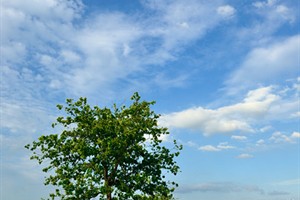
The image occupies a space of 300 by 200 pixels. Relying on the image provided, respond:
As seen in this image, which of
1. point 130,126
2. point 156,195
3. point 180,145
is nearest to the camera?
point 156,195

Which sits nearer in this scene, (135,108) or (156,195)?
(156,195)

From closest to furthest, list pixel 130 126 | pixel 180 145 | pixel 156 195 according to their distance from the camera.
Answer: pixel 156 195, pixel 130 126, pixel 180 145

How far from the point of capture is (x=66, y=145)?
4322 centimetres

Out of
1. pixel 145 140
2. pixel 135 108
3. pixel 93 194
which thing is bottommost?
pixel 93 194

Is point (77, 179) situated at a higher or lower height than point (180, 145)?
lower

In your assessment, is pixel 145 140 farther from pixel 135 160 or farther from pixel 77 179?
pixel 77 179

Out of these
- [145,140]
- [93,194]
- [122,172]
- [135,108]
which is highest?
[135,108]

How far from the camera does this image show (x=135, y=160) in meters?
43.9

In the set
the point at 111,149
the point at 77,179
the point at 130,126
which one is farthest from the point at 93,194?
the point at 130,126

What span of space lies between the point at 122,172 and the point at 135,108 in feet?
24.1

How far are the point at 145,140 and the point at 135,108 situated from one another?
3878mm

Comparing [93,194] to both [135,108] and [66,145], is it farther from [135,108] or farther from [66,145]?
[135,108]

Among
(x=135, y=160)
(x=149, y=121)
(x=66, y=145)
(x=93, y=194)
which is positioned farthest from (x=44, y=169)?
(x=149, y=121)

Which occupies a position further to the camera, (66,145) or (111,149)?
(66,145)
